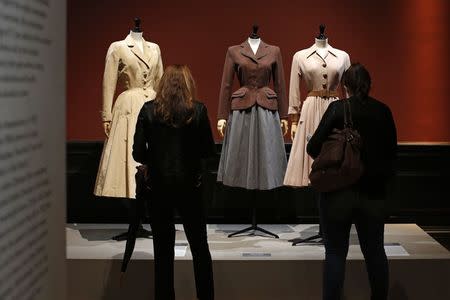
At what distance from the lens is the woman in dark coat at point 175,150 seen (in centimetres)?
403

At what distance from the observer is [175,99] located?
402cm

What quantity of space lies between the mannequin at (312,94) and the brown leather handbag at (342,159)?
1.76 meters

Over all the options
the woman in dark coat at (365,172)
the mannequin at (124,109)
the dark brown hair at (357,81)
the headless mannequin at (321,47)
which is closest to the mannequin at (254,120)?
the headless mannequin at (321,47)

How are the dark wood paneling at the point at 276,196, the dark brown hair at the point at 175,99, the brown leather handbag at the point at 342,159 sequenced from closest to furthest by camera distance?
1. the brown leather handbag at the point at 342,159
2. the dark brown hair at the point at 175,99
3. the dark wood paneling at the point at 276,196

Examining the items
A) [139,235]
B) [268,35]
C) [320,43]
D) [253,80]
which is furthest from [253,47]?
[139,235]

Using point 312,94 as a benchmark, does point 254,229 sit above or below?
below

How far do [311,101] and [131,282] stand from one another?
5.98ft

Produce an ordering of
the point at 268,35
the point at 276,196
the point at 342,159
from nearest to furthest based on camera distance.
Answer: the point at 342,159, the point at 276,196, the point at 268,35

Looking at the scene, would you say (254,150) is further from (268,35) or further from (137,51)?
(268,35)

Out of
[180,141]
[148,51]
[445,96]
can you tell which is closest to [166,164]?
[180,141]

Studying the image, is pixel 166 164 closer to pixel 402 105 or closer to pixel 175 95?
pixel 175 95

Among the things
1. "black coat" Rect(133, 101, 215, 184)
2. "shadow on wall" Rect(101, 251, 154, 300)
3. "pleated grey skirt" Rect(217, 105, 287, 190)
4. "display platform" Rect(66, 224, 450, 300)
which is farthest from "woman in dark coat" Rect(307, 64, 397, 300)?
"pleated grey skirt" Rect(217, 105, 287, 190)

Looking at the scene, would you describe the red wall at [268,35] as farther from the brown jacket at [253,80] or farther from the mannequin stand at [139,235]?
the mannequin stand at [139,235]

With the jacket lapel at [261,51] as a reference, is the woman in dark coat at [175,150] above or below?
below
